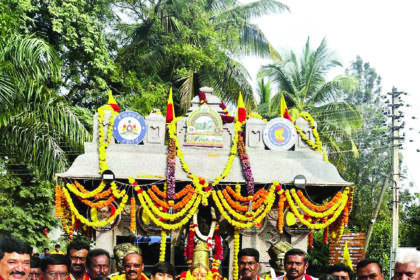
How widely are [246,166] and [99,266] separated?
5.58m

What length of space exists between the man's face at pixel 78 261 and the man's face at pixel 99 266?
0.21m

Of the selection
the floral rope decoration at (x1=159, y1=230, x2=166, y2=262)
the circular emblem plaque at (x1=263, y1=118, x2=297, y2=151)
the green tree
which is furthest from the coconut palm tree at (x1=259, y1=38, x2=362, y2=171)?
the floral rope decoration at (x1=159, y1=230, x2=166, y2=262)

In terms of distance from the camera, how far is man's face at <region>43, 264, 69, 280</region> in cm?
682

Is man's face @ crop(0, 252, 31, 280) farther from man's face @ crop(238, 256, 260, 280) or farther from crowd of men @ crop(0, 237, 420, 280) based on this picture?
man's face @ crop(238, 256, 260, 280)

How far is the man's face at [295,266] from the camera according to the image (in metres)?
7.09

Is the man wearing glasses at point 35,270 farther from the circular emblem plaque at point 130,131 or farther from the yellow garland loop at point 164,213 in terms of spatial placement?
the circular emblem plaque at point 130,131

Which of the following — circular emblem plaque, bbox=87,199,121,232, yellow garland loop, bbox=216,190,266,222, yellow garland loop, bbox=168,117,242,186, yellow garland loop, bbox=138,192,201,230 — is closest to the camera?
yellow garland loop, bbox=138,192,201,230

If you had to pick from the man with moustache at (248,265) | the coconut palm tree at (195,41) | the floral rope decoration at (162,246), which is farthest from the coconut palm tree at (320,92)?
the man with moustache at (248,265)

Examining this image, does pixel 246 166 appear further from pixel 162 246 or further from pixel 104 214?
pixel 104 214

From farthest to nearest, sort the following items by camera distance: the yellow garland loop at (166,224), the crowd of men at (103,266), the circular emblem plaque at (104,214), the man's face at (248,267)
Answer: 1. the circular emblem plaque at (104,214)
2. the yellow garland loop at (166,224)
3. the man's face at (248,267)
4. the crowd of men at (103,266)

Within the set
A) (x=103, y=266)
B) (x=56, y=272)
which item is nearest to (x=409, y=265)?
(x=56, y=272)

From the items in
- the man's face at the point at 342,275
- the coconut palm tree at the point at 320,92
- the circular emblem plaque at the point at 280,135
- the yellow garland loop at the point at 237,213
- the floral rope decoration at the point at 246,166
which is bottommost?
the man's face at the point at 342,275

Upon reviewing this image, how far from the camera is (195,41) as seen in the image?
70.0 ft

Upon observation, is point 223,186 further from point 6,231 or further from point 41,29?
point 41,29
